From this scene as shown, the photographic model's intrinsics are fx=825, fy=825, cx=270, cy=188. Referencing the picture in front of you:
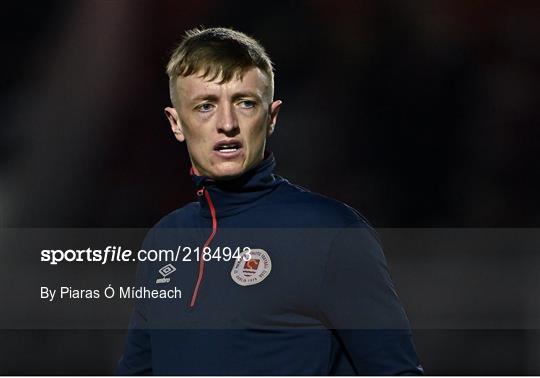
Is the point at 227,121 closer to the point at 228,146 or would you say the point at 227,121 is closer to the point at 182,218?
the point at 228,146

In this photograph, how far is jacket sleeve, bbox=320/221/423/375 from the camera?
4.98 ft

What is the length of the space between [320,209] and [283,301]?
0.67 feet

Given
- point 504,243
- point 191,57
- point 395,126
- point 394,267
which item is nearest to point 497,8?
point 395,126

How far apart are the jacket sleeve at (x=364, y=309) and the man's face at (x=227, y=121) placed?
261 mm

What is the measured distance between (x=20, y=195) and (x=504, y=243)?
240cm

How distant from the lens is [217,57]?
167cm

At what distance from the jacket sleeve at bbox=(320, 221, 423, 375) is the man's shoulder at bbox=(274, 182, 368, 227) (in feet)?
0.07

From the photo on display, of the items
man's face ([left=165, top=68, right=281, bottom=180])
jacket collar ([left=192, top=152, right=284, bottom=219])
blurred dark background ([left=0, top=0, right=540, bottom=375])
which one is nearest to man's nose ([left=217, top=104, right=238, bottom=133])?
man's face ([left=165, top=68, right=281, bottom=180])

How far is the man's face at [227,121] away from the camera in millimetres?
1640

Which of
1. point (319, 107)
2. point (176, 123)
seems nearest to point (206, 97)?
point (176, 123)

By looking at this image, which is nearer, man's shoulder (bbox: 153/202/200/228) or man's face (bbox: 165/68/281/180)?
man's face (bbox: 165/68/281/180)

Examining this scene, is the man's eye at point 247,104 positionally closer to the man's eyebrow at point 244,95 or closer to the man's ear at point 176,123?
the man's eyebrow at point 244,95

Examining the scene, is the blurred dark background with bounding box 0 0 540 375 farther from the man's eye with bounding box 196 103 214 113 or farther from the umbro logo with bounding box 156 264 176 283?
the man's eye with bounding box 196 103 214 113

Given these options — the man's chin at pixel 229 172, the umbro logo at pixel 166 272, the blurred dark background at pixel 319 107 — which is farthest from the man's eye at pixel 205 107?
the blurred dark background at pixel 319 107
